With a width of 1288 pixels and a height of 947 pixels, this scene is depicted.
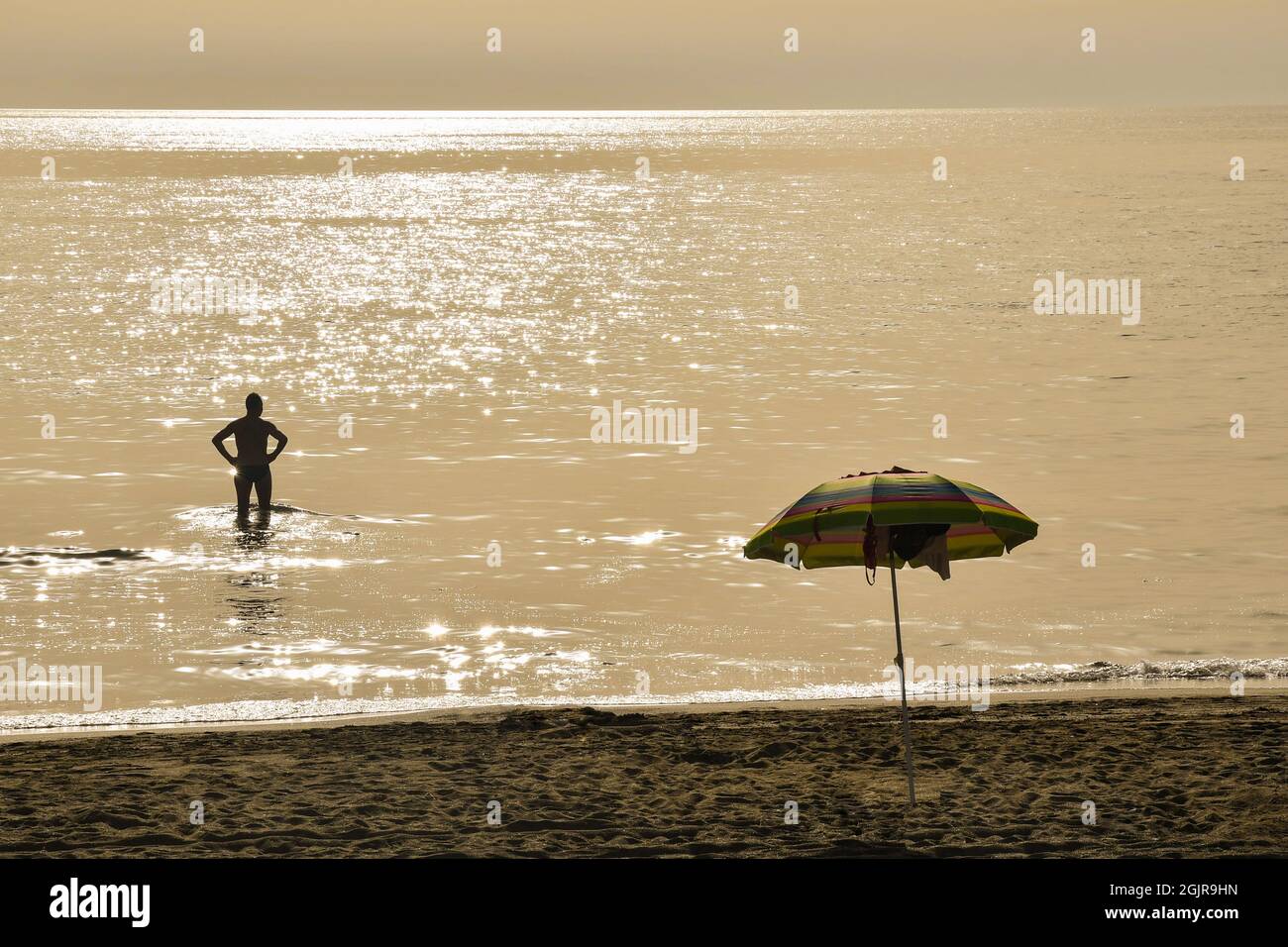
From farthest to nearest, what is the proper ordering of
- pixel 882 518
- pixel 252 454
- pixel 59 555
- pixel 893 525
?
pixel 252 454
pixel 59 555
pixel 893 525
pixel 882 518

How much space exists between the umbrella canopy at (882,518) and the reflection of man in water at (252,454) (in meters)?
Answer: 10.4

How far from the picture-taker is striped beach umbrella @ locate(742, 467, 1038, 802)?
8078 mm

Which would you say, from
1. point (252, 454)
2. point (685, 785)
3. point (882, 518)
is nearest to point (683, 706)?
point (685, 785)

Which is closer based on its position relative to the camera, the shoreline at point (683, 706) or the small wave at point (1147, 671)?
the shoreline at point (683, 706)

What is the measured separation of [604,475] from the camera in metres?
21.7

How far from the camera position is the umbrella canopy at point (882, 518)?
806 cm

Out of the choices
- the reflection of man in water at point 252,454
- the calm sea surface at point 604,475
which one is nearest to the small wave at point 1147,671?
the calm sea surface at point 604,475

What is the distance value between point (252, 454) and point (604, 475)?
5.39m

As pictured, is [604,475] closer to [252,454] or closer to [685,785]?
[252,454]

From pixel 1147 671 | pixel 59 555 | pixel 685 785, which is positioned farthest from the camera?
pixel 59 555

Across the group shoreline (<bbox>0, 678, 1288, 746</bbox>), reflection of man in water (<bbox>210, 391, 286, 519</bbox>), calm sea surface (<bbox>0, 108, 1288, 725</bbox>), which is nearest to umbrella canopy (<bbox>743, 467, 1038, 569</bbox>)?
shoreline (<bbox>0, 678, 1288, 746</bbox>)

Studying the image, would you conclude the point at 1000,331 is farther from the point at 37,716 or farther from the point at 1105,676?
the point at 37,716

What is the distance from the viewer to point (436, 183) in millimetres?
152375

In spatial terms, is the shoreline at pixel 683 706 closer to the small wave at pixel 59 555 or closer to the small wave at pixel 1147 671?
the small wave at pixel 1147 671
